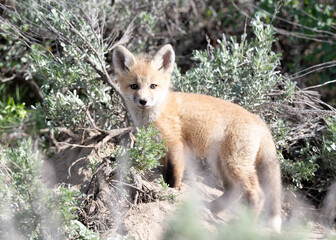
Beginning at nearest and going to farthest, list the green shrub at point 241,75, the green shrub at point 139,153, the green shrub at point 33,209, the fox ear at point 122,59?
the green shrub at point 33,209, the green shrub at point 139,153, the fox ear at point 122,59, the green shrub at point 241,75

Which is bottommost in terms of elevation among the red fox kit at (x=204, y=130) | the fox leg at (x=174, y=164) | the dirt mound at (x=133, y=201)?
the dirt mound at (x=133, y=201)

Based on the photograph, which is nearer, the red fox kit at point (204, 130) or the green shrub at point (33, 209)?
the green shrub at point (33, 209)

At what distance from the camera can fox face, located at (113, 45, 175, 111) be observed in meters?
3.97

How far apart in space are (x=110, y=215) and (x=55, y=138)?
2263 mm

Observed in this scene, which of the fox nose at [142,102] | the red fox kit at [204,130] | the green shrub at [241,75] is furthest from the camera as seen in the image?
the green shrub at [241,75]

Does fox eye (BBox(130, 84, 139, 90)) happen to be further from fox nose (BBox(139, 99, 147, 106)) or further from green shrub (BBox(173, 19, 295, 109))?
green shrub (BBox(173, 19, 295, 109))

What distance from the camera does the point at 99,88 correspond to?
15.3ft

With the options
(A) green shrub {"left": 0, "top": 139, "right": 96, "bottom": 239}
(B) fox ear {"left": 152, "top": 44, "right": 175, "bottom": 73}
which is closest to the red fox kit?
(B) fox ear {"left": 152, "top": 44, "right": 175, "bottom": 73}

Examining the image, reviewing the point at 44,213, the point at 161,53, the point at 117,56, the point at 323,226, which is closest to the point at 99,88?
the point at 117,56

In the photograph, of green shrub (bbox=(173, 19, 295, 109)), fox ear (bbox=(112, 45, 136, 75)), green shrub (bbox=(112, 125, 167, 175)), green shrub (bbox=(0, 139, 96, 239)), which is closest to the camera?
green shrub (bbox=(0, 139, 96, 239))

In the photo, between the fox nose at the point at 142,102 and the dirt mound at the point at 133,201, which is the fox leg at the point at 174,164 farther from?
the fox nose at the point at 142,102

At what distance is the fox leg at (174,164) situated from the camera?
12.6 feet

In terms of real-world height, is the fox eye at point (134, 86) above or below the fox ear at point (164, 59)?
below

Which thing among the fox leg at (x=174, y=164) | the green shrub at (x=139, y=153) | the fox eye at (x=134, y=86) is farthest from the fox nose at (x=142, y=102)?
the green shrub at (x=139, y=153)
